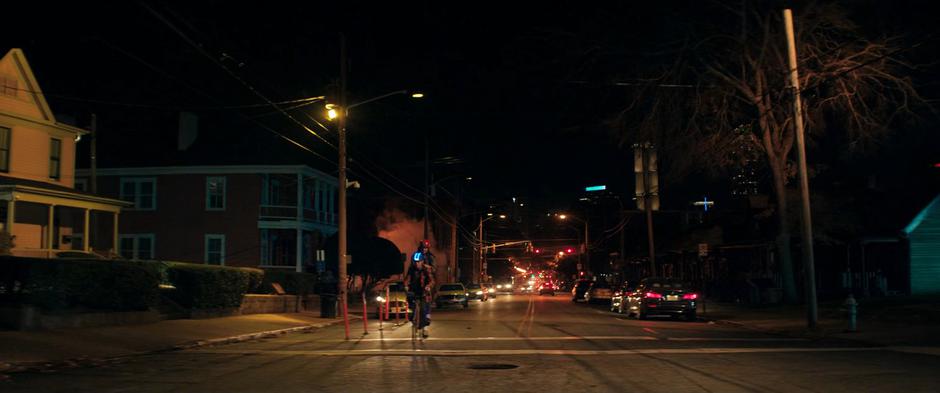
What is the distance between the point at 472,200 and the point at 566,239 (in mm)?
14493

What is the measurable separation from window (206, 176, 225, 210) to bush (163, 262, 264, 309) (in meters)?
17.4

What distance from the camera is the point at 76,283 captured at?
17.3 m

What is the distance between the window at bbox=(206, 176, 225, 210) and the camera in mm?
41875

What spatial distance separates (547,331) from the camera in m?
20.2

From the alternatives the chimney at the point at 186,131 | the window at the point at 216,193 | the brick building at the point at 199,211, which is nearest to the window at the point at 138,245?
the brick building at the point at 199,211

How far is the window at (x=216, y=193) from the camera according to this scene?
41.9m

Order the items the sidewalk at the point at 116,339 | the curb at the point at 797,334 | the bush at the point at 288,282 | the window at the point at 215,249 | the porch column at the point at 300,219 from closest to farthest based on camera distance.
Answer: the sidewalk at the point at 116,339, the curb at the point at 797,334, the bush at the point at 288,282, the window at the point at 215,249, the porch column at the point at 300,219

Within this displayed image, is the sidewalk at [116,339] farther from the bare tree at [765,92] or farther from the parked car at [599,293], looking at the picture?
the parked car at [599,293]

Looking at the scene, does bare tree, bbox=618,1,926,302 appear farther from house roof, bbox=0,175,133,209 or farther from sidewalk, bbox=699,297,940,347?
house roof, bbox=0,175,133,209

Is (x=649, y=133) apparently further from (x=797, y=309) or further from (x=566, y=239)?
(x=566, y=239)

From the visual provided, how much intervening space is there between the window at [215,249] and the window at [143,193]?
3.41m

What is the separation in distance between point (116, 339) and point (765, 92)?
21.4 metres

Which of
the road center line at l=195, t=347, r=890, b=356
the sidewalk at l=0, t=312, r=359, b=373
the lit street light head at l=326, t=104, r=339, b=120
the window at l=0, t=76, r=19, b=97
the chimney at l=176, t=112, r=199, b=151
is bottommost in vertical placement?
the road center line at l=195, t=347, r=890, b=356

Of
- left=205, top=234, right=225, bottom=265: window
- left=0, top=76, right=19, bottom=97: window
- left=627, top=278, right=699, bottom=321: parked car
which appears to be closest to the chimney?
left=205, top=234, right=225, bottom=265: window
